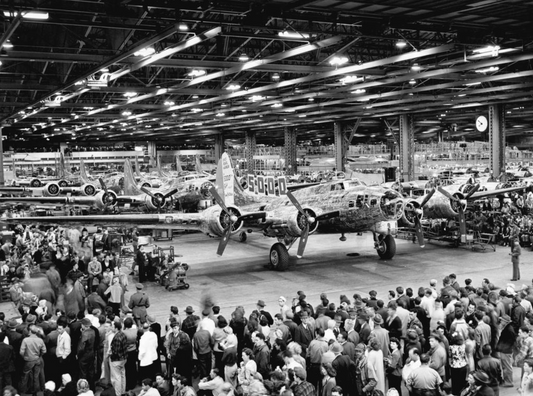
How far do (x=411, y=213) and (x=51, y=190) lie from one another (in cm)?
3469

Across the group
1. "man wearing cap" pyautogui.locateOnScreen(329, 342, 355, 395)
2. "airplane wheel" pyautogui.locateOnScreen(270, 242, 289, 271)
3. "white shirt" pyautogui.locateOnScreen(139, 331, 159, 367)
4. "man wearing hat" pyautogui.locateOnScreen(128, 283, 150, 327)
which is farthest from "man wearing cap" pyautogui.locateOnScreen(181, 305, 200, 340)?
"airplane wheel" pyautogui.locateOnScreen(270, 242, 289, 271)

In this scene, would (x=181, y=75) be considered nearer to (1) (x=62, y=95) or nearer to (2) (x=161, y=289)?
(1) (x=62, y=95)

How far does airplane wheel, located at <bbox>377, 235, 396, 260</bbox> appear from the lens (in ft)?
82.4

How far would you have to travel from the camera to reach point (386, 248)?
82.3ft

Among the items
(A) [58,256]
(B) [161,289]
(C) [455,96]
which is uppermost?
(C) [455,96]

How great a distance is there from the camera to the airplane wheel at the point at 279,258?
2338cm

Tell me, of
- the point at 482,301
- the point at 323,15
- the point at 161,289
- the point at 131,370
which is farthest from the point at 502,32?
the point at 131,370

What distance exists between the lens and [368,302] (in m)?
13.0

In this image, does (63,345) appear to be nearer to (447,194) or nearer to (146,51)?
(146,51)

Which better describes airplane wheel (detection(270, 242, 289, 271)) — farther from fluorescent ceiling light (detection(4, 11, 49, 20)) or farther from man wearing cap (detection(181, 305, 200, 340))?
fluorescent ceiling light (detection(4, 11, 49, 20))

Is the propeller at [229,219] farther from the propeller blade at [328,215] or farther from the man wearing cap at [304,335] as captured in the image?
the man wearing cap at [304,335]

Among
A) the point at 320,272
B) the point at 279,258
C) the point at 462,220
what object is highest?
the point at 462,220

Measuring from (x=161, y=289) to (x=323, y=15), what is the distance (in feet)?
38.2
